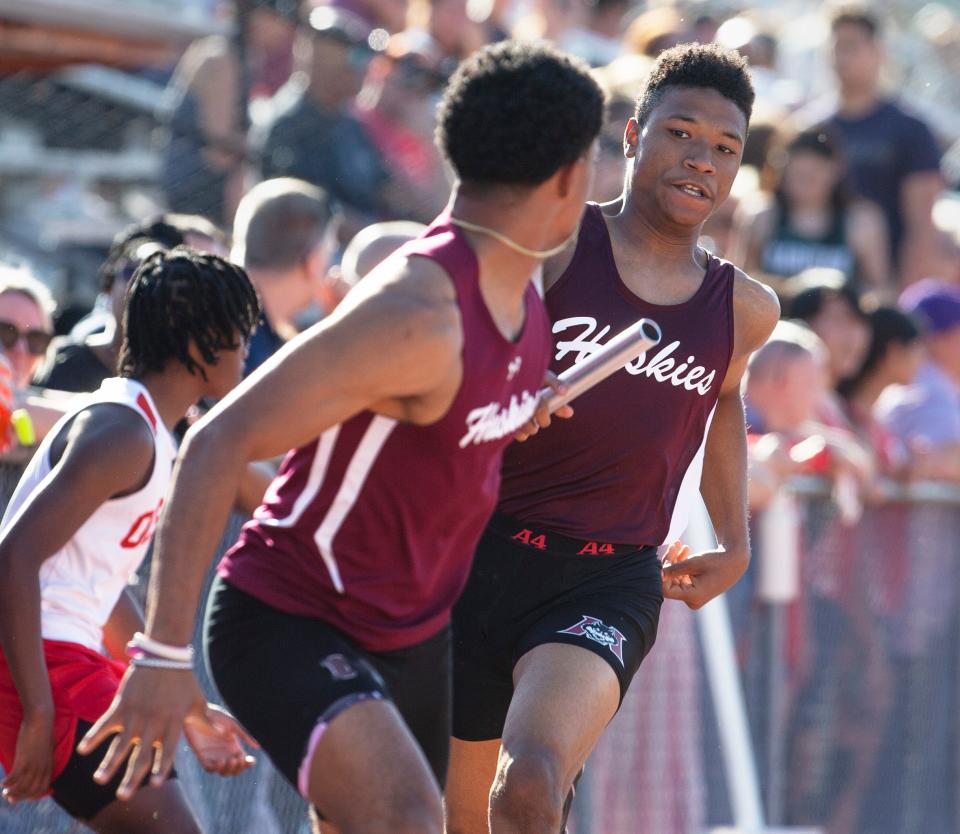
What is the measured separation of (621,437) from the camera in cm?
488

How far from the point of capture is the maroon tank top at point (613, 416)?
4.88 metres

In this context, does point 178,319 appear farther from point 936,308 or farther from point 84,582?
point 936,308

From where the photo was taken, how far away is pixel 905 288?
34.7ft

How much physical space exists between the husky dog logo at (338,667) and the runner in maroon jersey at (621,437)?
39.3 inches

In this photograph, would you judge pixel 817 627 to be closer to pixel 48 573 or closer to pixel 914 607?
pixel 914 607

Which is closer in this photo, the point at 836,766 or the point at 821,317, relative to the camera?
the point at 836,766

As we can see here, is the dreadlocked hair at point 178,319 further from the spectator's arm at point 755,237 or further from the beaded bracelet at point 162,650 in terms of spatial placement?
the spectator's arm at point 755,237

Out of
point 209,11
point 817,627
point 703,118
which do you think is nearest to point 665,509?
point 703,118

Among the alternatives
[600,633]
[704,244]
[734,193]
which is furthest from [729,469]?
[734,193]

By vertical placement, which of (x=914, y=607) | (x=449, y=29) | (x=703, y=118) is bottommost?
(x=914, y=607)

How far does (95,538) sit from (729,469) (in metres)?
1.92

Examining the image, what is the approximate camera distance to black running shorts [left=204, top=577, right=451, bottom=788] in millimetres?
3764

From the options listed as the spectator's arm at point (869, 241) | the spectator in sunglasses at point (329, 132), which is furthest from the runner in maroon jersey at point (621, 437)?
the spectator's arm at point (869, 241)

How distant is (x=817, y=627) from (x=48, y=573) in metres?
4.53
